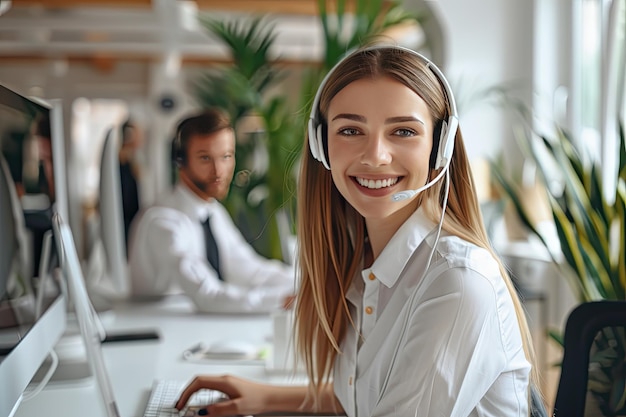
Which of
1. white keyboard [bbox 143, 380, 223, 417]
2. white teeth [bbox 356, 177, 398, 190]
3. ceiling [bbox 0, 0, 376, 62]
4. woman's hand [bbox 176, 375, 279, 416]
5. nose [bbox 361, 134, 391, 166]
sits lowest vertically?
white keyboard [bbox 143, 380, 223, 417]

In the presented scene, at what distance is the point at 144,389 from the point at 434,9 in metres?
2.56

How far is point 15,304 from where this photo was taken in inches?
47.4

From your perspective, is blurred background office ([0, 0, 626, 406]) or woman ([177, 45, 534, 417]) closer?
woman ([177, 45, 534, 417])

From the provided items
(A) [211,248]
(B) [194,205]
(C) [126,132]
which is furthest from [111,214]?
(C) [126,132]

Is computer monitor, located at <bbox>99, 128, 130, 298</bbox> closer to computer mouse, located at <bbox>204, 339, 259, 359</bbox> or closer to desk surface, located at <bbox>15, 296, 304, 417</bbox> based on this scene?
desk surface, located at <bbox>15, 296, 304, 417</bbox>

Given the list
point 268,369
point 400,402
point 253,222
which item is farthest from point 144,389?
point 253,222

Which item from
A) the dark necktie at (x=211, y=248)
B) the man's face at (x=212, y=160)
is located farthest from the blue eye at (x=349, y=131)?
the dark necktie at (x=211, y=248)

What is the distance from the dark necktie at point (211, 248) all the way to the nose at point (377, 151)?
62.7 inches

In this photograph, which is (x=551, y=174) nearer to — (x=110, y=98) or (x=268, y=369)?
(x=268, y=369)

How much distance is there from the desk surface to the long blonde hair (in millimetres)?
387

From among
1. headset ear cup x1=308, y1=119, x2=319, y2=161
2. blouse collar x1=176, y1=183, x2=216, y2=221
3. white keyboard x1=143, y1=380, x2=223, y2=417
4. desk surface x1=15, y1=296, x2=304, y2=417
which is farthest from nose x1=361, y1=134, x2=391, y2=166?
blouse collar x1=176, y1=183, x2=216, y2=221

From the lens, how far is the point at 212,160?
1.54 metres

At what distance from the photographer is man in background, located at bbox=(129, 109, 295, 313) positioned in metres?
2.50

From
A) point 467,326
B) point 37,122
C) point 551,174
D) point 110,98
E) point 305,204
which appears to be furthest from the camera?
point 110,98
